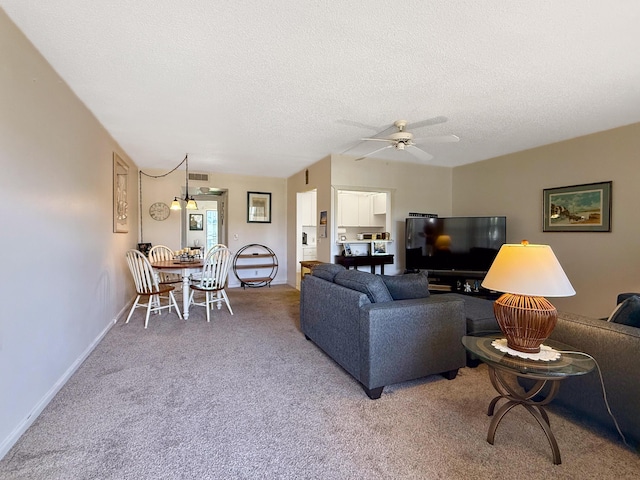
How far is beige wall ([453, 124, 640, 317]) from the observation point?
11.2 feet

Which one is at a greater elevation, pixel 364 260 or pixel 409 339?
pixel 364 260

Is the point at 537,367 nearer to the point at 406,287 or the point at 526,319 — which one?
the point at 526,319

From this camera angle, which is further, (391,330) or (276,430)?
(391,330)

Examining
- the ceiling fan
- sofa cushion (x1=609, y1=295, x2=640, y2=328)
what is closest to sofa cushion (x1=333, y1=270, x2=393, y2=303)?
sofa cushion (x1=609, y1=295, x2=640, y2=328)

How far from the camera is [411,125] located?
11.4 feet

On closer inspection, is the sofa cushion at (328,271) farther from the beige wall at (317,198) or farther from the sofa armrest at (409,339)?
the beige wall at (317,198)

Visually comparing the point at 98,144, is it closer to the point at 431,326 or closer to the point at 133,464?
the point at 133,464

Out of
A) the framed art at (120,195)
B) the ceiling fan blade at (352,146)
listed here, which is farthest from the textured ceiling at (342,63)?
the framed art at (120,195)

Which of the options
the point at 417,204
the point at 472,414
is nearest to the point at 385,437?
the point at 472,414

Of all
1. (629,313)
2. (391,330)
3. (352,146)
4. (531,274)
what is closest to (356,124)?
(352,146)

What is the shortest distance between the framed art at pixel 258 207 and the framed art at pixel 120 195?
2362mm

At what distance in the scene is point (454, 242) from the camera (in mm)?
4816

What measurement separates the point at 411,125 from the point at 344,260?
2.20 meters

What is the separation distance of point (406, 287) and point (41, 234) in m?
2.67
